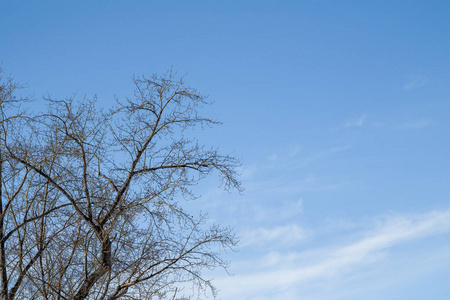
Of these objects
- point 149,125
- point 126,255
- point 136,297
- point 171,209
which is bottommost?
point 136,297

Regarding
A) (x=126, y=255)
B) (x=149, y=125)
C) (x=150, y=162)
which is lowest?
(x=126, y=255)

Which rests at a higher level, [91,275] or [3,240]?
[3,240]

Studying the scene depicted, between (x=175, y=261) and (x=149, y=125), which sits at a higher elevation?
(x=149, y=125)

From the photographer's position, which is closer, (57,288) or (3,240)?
(57,288)

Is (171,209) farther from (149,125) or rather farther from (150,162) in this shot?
(149,125)

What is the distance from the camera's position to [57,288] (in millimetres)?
8719

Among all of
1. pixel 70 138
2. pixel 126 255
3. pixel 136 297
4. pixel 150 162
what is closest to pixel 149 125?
pixel 150 162

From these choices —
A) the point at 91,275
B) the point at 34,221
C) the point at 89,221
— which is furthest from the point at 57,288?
the point at 34,221

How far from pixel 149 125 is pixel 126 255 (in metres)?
2.26

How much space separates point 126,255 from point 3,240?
6.98 feet

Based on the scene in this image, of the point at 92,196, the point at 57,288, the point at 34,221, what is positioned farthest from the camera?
the point at 34,221

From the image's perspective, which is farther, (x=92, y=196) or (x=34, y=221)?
(x=34, y=221)

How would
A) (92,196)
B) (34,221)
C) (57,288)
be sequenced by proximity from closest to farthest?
(57,288)
(92,196)
(34,221)

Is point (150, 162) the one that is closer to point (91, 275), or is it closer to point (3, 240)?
point (91, 275)
